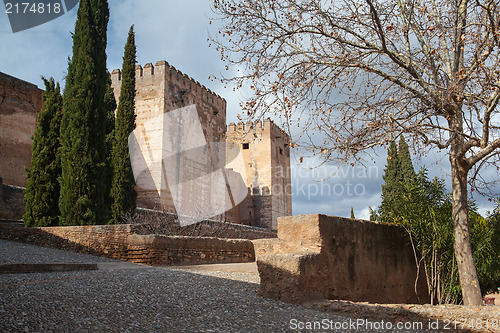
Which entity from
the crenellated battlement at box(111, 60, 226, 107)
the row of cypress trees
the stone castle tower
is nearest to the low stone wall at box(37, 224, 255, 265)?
the row of cypress trees

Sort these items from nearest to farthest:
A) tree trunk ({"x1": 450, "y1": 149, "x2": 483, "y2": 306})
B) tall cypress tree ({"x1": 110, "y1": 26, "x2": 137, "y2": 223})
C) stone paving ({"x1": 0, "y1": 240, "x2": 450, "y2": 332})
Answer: stone paving ({"x1": 0, "y1": 240, "x2": 450, "y2": 332}) → tree trunk ({"x1": 450, "y1": 149, "x2": 483, "y2": 306}) → tall cypress tree ({"x1": 110, "y1": 26, "x2": 137, "y2": 223})

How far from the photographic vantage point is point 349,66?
6047 mm

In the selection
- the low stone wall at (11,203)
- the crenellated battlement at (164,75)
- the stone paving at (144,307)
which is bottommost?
the stone paving at (144,307)

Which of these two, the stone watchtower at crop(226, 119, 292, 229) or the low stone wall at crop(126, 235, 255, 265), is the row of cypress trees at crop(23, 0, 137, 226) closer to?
the low stone wall at crop(126, 235, 255, 265)

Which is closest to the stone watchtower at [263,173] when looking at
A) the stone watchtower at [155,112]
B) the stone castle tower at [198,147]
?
the stone castle tower at [198,147]

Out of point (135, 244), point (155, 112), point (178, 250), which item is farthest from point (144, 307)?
point (155, 112)

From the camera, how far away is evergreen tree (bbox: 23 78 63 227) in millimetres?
11312

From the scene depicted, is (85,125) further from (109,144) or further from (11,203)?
(11,203)

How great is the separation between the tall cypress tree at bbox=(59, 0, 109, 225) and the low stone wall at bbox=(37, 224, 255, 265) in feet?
5.30

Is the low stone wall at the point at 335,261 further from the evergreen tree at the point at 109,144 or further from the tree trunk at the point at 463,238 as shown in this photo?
the evergreen tree at the point at 109,144

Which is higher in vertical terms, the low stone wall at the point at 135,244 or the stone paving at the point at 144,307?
the low stone wall at the point at 135,244

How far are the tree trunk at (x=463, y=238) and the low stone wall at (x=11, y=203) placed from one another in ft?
38.1

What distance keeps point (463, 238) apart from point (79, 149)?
32.2 ft

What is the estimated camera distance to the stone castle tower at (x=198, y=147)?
19.1m
